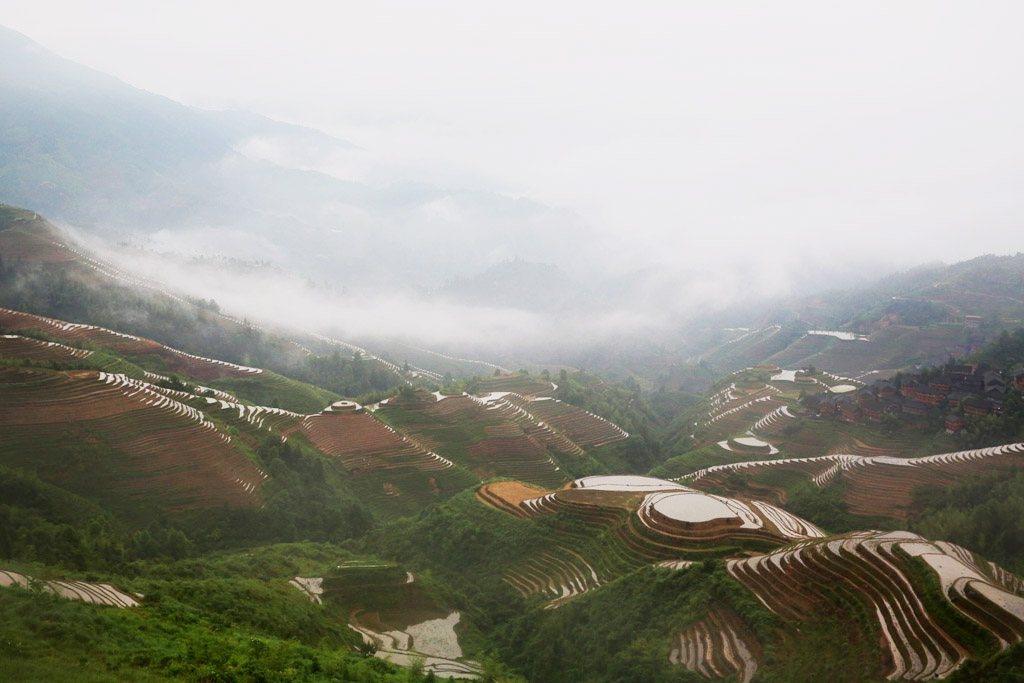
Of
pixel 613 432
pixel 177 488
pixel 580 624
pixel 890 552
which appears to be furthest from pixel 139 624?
pixel 613 432

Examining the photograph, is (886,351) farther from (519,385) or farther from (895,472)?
(895,472)

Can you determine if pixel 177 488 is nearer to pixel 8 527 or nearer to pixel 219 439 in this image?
pixel 219 439

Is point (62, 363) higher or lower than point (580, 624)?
higher

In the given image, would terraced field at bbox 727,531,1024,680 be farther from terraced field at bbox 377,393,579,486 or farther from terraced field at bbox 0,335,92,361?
terraced field at bbox 0,335,92,361

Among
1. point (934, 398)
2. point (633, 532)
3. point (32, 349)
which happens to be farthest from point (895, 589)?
point (32, 349)

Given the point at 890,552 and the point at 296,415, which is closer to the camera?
the point at 890,552

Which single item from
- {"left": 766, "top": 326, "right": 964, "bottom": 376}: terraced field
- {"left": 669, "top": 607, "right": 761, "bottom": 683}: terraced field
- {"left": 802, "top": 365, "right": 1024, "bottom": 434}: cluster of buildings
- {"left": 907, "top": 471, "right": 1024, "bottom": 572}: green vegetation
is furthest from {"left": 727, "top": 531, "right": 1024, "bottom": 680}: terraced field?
{"left": 766, "top": 326, "right": 964, "bottom": 376}: terraced field

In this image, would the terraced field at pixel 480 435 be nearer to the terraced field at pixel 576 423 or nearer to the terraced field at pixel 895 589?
the terraced field at pixel 576 423
